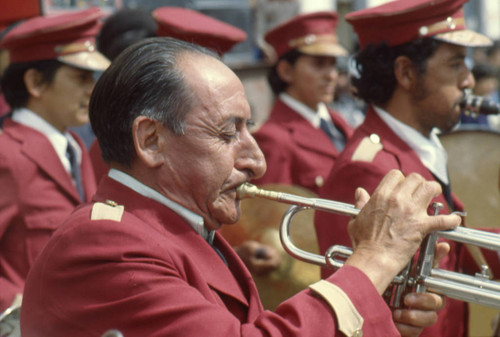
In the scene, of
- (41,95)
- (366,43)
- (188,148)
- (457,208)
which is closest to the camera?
(188,148)

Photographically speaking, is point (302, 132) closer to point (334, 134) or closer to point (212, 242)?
point (334, 134)

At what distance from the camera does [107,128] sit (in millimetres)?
2150

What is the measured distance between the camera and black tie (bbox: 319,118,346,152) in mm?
5539

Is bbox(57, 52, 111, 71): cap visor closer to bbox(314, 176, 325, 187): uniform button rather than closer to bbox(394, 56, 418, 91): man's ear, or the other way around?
bbox(314, 176, 325, 187): uniform button

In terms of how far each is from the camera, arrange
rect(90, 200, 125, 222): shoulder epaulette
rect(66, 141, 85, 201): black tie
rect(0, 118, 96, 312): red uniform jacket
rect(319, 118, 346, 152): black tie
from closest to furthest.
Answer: rect(90, 200, 125, 222): shoulder epaulette, rect(0, 118, 96, 312): red uniform jacket, rect(66, 141, 85, 201): black tie, rect(319, 118, 346, 152): black tie

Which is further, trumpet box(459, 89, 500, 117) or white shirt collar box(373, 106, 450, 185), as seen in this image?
trumpet box(459, 89, 500, 117)

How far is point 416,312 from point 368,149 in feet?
3.26

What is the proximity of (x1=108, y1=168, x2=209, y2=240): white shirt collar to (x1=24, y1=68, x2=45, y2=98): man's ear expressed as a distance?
2.26 m

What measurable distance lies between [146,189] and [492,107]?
6.70 feet

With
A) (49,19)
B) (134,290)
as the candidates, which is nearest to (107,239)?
(134,290)

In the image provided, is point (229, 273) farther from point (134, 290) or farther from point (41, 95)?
point (41, 95)

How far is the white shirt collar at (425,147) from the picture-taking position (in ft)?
10.6

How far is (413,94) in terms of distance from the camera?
340cm

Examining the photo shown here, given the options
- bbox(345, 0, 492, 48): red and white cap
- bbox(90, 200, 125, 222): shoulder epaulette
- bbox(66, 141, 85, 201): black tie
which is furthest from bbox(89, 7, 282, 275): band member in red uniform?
bbox(90, 200, 125, 222): shoulder epaulette
